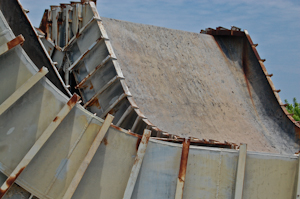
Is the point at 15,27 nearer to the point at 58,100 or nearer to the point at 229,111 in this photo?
the point at 58,100

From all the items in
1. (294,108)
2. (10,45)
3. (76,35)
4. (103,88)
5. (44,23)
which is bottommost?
(10,45)

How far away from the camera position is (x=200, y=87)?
8141 mm

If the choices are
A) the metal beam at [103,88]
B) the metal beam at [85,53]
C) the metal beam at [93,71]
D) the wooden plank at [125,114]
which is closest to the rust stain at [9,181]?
the wooden plank at [125,114]

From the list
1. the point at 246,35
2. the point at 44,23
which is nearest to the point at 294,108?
the point at 246,35

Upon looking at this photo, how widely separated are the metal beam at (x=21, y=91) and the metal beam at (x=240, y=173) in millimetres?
2054

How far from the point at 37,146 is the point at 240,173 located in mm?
1942

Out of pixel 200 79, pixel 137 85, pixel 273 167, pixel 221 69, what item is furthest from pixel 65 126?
pixel 221 69

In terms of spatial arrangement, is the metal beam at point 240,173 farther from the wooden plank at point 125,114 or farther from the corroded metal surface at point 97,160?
the wooden plank at point 125,114

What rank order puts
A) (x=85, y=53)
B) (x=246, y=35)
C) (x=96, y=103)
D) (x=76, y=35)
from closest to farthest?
1. (x=96, y=103)
2. (x=85, y=53)
3. (x=76, y=35)
4. (x=246, y=35)

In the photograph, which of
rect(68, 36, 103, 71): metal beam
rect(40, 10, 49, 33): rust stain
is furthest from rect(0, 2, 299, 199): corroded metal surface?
rect(40, 10, 49, 33): rust stain

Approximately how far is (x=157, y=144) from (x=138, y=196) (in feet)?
1.75

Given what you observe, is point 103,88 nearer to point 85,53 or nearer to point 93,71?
point 93,71

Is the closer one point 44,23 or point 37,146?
point 37,146

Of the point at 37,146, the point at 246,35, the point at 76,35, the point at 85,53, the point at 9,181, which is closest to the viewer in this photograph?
the point at 9,181
